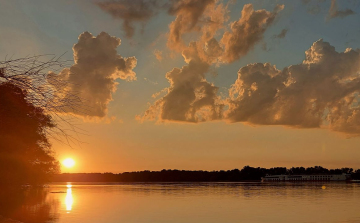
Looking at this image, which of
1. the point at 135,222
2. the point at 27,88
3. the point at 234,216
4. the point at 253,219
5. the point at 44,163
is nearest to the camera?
the point at 27,88

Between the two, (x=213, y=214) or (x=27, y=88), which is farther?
(x=213, y=214)

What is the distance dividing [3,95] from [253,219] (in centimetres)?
6820

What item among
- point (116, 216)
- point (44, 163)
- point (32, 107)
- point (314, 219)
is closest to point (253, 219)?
point (314, 219)

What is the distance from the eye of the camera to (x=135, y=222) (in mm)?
68562

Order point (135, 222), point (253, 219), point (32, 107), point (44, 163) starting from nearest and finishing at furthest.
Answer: point (32, 107), point (135, 222), point (253, 219), point (44, 163)

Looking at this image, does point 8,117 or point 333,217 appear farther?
point 333,217

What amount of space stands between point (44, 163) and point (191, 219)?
4100cm

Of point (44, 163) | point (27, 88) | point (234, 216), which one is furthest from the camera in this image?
point (44, 163)

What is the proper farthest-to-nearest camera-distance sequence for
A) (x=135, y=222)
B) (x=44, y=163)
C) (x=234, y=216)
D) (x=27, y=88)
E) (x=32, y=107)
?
(x=44, y=163) < (x=234, y=216) < (x=135, y=222) < (x=32, y=107) < (x=27, y=88)

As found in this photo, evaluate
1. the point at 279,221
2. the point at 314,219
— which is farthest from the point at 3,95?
the point at 314,219

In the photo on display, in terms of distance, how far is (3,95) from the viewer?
34.8 feet

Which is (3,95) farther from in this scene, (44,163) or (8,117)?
(44,163)

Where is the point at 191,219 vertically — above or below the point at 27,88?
below

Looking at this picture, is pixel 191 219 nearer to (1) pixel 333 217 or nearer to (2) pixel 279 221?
(2) pixel 279 221
